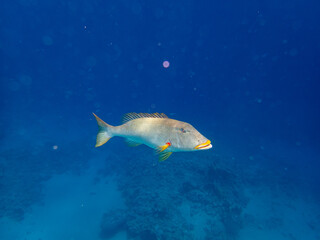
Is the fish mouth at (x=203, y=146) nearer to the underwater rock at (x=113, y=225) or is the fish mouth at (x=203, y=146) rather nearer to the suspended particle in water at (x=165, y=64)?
the underwater rock at (x=113, y=225)

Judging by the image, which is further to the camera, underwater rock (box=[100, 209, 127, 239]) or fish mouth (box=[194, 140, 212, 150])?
underwater rock (box=[100, 209, 127, 239])

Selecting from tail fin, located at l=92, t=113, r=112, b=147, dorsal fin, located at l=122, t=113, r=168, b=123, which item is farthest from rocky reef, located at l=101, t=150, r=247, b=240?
dorsal fin, located at l=122, t=113, r=168, b=123

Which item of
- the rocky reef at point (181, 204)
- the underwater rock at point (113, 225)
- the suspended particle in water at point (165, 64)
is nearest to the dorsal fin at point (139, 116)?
the rocky reef at point (181, 204)

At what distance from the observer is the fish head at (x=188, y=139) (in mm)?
2459

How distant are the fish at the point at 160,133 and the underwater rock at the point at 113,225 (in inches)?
266

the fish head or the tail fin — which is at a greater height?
the tail fin

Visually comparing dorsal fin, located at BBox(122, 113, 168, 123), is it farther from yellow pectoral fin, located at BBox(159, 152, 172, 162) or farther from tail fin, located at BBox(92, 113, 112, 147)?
yellow pectoral fin, located at BBox(159, 152, 172, 162)

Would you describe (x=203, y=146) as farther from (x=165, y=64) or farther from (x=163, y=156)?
(x=165, y=64)

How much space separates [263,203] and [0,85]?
58357mm

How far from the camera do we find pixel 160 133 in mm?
2967

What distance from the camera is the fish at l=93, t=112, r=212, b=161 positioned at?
2578mm

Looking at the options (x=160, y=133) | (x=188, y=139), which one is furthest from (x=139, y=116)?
(x=188, y=139)

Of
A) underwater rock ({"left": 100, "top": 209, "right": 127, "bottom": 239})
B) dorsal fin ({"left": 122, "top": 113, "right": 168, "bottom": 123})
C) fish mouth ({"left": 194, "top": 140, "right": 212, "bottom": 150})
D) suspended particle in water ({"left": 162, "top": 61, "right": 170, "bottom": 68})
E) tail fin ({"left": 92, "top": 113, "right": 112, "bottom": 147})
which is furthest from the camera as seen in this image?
suspended particle in water ({"left": 162, "top": 61, "right": 170, "bottom": 68})

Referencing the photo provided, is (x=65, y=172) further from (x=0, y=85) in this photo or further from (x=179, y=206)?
(x=0, y=85)
